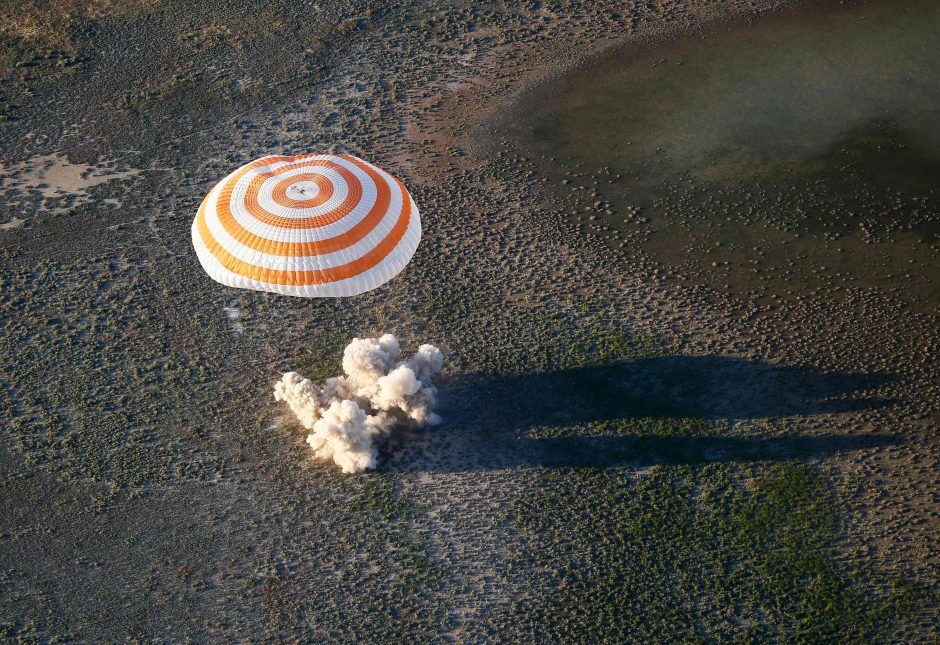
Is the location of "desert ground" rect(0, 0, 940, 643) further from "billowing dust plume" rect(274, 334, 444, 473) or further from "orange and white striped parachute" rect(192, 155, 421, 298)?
"orange and white striped parachute" rect(192, 155, 421, 298)

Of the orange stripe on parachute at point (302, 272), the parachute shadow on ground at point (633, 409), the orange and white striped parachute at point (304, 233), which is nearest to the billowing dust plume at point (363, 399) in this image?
the parachute shadow on ground at point (633, 409)

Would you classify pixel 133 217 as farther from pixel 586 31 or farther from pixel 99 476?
pixel 586 31

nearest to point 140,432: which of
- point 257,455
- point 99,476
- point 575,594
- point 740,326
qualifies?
point 99,476

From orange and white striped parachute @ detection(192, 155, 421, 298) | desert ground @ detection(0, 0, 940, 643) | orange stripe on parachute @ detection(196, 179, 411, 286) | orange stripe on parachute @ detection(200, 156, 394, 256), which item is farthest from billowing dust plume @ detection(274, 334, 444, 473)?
orange stripe on parachute @ detection(200, 156, 394, 256)

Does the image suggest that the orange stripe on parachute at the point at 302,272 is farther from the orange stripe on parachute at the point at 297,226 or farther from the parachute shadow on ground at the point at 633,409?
the parachute shadow on ground at the point at 633,409

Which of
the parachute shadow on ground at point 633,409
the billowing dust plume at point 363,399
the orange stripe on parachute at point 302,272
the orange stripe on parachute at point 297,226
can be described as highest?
the orange stripe on parachute at point 297,226

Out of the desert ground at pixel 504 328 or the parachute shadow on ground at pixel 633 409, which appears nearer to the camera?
the desert ground at pixel 504 328

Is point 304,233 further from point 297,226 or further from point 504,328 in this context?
point 504,328
